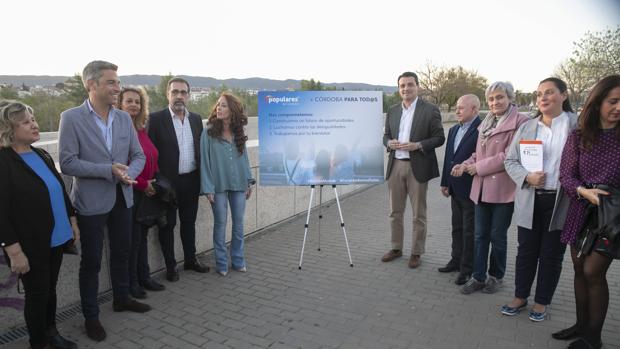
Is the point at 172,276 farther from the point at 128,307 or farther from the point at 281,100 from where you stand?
the point at 281,100

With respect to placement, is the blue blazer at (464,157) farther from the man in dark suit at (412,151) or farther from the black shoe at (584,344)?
the black shoe at (584,344)

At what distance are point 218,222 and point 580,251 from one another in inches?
134


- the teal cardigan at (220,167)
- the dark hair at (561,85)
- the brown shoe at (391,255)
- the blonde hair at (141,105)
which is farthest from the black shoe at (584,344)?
the blonde hair at (141,105)

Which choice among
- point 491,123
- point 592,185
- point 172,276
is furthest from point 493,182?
point 172,276

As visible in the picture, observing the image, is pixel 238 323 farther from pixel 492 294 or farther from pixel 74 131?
pixel 492 294

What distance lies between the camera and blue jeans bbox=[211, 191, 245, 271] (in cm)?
463

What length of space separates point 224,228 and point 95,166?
1.83m

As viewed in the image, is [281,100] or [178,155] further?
[281,100]

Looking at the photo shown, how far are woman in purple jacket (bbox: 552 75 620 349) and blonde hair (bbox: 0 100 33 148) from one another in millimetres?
3862

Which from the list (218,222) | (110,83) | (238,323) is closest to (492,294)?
(238,323)

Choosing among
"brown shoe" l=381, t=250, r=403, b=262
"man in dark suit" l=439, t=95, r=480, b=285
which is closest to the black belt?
"man in dark suit" l=439, t=95, r=480, b=285

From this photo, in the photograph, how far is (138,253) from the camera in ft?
13.5

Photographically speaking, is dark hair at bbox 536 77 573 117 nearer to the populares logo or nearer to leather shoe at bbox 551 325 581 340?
leather shoe at bbox 551 325 581 340

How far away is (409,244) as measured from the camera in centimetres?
577
